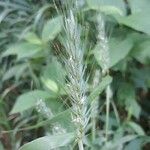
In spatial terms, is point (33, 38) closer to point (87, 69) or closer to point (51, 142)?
point (87, 69)

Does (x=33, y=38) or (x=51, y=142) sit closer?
(x=51, y=142)

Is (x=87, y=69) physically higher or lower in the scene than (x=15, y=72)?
higher

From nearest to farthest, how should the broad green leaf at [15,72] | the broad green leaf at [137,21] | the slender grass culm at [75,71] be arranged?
the slender grass culm at [75,71]
the broad green leaf at [137,21]
the broad green leaf at [15,72]

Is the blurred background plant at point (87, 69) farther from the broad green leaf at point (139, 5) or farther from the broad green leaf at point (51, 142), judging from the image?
the broad green leaf at point (51, 142)

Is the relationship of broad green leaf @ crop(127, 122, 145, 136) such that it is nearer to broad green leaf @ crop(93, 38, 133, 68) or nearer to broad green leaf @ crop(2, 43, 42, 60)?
broad green leaf @ crop(93, 38, 133, 68)

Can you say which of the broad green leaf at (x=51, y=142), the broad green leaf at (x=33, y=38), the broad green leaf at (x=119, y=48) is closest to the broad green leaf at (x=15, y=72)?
the broad green leaf at (x=33, y=38)

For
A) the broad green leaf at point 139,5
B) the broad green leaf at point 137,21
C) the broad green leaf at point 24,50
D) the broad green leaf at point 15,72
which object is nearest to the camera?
the broad green leaf at point 137,21

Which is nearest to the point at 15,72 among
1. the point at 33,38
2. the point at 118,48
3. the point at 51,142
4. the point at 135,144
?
the point at 33,38

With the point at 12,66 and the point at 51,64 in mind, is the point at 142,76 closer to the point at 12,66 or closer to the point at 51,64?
the point at 51,64

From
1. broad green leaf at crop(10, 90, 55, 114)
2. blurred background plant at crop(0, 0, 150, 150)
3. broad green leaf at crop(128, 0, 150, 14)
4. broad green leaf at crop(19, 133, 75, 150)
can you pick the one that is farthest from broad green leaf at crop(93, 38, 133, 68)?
broad green leaf at crop(19, 133, 75, 150)
